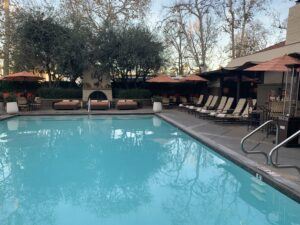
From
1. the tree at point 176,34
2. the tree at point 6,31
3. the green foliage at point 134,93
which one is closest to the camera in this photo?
the green foliage at point 134,93

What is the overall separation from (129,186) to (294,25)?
905 cm

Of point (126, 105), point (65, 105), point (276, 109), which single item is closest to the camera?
point (276, 109)

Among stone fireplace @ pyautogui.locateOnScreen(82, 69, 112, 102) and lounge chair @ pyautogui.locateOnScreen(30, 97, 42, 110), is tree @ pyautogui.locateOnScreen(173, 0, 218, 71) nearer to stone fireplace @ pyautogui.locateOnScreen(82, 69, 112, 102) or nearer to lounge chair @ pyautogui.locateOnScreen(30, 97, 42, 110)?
stone fireplace @ pyautogui.locateOnScreen(82, 69, 112, 102)

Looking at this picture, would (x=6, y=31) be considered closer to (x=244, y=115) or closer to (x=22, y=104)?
(x=22, y=104)

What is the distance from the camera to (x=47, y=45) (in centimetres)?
2089

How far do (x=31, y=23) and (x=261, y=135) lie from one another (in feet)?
55.5

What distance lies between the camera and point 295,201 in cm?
479

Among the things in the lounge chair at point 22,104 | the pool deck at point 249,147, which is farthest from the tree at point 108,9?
the pool deck at point 249,147

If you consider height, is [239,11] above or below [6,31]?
above

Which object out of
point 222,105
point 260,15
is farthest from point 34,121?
point 260,15

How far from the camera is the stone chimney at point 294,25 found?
36.2ft

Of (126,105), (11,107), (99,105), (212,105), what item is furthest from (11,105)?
(212,105)

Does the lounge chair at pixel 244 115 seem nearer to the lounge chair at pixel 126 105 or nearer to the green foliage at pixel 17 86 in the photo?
the lounge chair at pixel 126 105

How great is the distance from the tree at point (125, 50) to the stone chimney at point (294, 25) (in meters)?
11.0
